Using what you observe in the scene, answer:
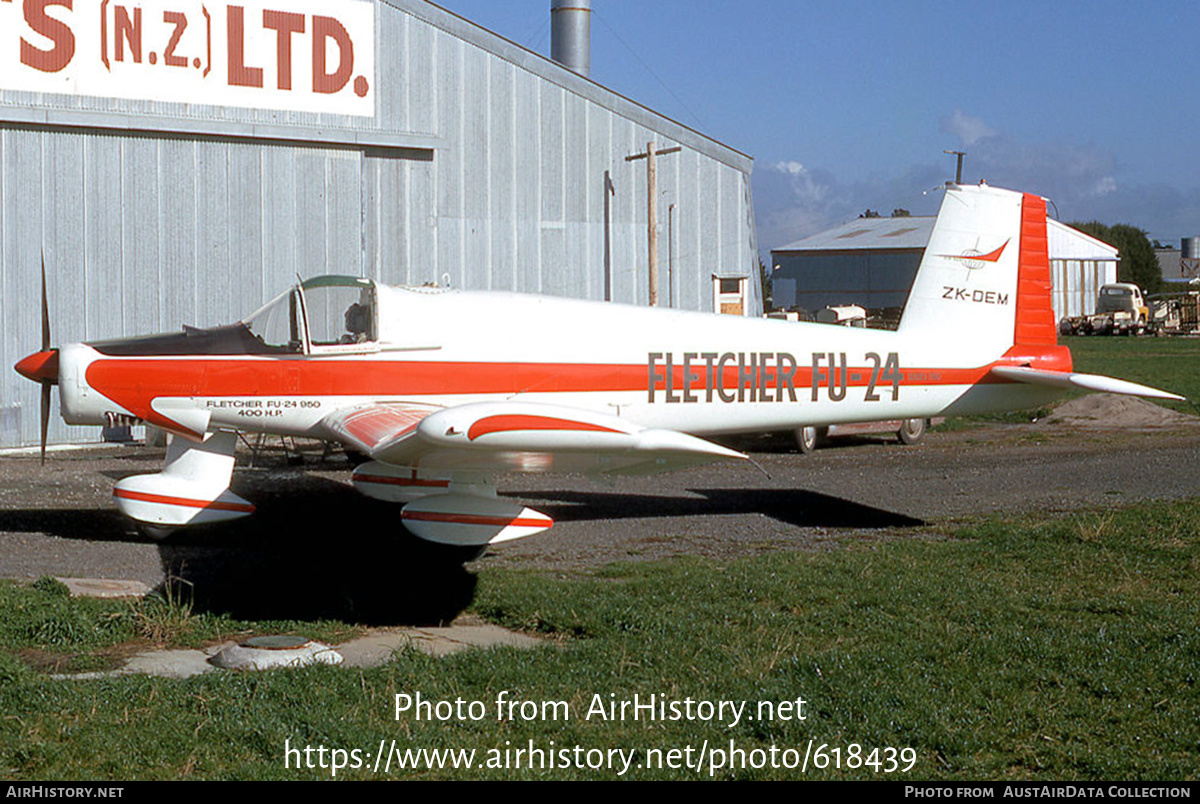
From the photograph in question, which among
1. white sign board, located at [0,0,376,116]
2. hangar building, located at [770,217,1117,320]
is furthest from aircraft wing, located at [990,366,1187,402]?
hangar building, located at [770,217,1117,320]

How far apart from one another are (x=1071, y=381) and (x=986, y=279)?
5.12 ft

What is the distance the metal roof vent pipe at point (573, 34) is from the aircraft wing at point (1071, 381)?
549 inches

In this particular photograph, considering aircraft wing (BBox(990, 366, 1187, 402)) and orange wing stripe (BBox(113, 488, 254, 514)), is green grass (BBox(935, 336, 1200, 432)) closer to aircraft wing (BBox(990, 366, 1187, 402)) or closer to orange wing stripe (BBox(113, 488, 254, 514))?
aircraft wing (BBox(990, 366, 1187, 402))

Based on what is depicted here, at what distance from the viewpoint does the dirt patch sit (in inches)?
735

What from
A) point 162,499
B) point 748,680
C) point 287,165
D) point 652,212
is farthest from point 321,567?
point 652,212

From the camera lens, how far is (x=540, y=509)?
11.8m

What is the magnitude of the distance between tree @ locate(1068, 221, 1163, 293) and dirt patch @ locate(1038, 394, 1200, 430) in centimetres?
7943

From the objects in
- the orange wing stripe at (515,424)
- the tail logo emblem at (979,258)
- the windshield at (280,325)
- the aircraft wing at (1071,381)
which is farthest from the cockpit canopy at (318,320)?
the aircraft wing at (1071,381)

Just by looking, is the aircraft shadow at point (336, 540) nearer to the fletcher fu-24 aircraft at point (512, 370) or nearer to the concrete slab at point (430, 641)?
the concrete slab at point (430, 641)

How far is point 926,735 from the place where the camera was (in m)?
5.31

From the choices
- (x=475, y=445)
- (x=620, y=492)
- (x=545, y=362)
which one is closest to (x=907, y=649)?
(x=475, y=445)

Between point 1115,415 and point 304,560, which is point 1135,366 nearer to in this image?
point 1115,415

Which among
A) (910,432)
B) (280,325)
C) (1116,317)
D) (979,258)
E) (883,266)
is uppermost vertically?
(883,266)

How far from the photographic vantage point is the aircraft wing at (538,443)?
681 centimetres
